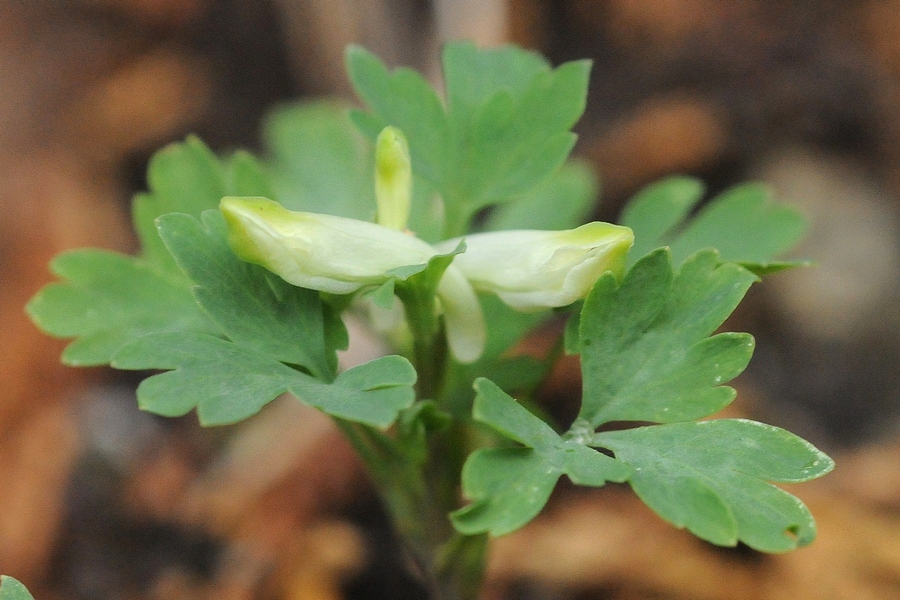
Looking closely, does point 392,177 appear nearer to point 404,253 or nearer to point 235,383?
point 404,253

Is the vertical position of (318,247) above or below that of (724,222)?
above

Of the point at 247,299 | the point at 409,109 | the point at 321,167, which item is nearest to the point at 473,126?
the point at 409,109

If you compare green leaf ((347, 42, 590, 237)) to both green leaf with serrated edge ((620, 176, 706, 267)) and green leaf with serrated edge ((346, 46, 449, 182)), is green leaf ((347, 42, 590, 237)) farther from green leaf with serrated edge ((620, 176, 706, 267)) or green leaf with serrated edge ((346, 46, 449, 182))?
green leaf with serrated edge ((620, 176, 706, 267))

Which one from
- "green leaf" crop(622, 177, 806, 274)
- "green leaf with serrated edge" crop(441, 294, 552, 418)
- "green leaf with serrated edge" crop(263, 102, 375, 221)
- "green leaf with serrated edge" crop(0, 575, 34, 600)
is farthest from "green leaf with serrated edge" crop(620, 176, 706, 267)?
"green leaf with serrated edge" crop(0, 575, 34, 600)

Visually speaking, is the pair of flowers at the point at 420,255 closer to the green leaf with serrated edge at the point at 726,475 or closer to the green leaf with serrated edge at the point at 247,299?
the green leaf with serrated edge at the point at 247,299

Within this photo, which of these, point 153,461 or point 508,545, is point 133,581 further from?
point 508,545

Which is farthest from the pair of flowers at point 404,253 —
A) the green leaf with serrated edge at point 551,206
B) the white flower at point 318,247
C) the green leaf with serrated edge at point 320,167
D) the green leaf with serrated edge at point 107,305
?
the green leaf with serrated edge at point 320,167

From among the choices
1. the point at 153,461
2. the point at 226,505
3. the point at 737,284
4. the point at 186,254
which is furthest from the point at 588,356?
the point at 153,461

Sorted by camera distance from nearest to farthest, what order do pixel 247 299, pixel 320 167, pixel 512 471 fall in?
pixel 512 471 < pixel 247 299 < pixel 320 167
